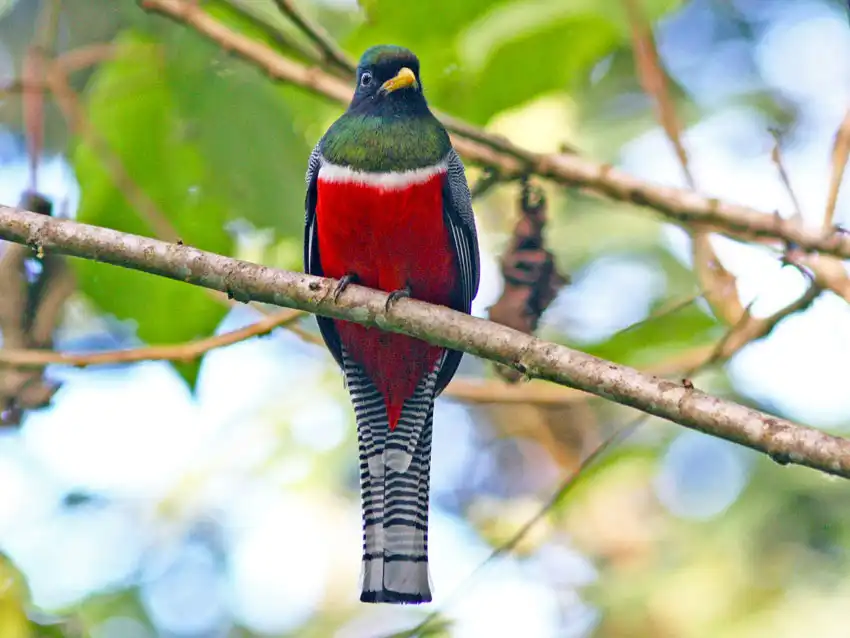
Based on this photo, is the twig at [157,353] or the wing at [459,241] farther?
the wing at [459,241]

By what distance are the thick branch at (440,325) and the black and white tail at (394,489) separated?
0.94 m

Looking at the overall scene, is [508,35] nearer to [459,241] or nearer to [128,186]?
[459,241]

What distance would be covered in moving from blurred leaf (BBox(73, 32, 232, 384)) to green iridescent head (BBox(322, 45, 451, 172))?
1.77 ft

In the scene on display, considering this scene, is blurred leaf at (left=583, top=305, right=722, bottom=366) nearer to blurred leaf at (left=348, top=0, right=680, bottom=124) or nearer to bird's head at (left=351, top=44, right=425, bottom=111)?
blurred leaf at (left=348, top=0, right=680, bottom=124)

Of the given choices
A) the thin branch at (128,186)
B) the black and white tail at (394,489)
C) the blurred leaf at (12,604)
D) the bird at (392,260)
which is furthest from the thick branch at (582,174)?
the blurred leaf at (12,604)

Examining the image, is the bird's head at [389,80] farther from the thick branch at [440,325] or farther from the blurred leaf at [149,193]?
the thick branch at [440,325]

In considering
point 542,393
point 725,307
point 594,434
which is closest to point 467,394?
point 542,393

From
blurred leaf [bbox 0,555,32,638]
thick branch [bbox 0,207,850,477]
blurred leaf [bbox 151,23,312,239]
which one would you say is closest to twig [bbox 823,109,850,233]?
thick branch [bbox 0,207,850,477]

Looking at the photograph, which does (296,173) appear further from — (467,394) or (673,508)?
(673,508)

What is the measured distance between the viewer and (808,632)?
15.5ft

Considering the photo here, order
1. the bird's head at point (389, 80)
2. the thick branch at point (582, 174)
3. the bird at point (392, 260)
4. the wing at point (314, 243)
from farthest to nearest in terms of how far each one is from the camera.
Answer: the wing at point (314, 243), the bird's head at point (389, 80), the bird at point (392, 260), the thick branch at point (582, 174)

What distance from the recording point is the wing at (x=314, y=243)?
4.11 m

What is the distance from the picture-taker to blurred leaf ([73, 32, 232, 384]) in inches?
141

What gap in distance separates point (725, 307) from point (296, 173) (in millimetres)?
1605
